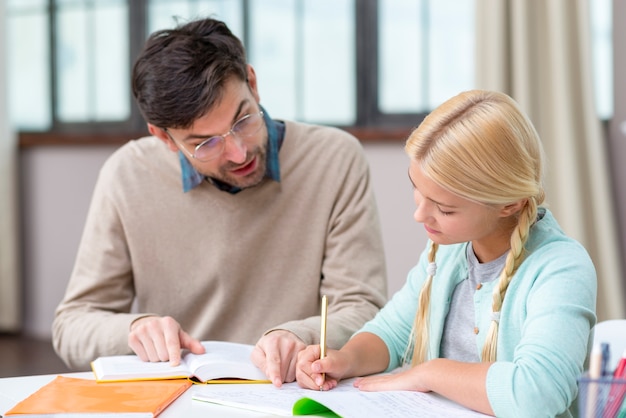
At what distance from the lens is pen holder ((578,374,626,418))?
0.87 meters

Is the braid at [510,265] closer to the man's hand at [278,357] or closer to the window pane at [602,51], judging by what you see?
the man's hand at [278,357]

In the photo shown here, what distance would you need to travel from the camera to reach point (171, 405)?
1.24 metres

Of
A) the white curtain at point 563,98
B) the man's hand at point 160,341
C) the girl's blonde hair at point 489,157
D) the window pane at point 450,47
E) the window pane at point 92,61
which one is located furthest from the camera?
the window pane at point 92,61

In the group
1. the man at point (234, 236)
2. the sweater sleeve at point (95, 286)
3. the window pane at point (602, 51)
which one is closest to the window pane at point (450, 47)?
the window pane at point (602, 51)

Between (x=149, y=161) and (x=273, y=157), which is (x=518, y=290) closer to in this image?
(x=273, y=157)

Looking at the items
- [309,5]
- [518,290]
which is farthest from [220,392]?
[309,5]

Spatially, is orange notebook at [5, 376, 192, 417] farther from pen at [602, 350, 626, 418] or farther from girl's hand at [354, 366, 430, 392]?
pen at [602, 350, 626, 418]

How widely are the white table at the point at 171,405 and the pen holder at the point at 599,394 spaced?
1.43 feet

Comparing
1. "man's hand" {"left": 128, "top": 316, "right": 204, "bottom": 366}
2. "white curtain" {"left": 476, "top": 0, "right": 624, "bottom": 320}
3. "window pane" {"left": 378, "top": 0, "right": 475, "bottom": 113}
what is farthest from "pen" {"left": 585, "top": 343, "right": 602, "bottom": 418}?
"window pane" {"left": 378, "top": 0, "right": 475, "bottom": 113}

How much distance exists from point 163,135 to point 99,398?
29.8 inches

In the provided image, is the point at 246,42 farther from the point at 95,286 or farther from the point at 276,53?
the point at 95,286

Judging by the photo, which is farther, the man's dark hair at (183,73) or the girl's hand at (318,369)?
the man's dark hair at (183,73)

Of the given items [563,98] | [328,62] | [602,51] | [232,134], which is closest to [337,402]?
[232,134]

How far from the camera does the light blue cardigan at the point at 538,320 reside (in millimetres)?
1101
